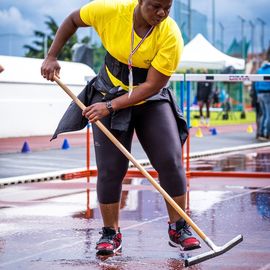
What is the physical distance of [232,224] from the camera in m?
7.22

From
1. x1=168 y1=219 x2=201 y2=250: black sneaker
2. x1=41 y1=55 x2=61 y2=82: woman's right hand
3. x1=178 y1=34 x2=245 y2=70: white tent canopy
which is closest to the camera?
x1=168 y1=219 x2=201 y2=250: black sneaker

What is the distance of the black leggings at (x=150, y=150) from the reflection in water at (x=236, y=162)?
22.8 feet

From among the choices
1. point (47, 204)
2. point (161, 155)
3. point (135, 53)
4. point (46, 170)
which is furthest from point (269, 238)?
point (46, 170)

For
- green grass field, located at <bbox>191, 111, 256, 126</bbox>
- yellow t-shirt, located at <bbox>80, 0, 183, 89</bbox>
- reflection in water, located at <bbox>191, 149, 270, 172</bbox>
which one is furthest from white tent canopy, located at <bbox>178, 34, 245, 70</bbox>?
yellow t-shirt, located at <bbox>80, 0, 183, 89</bbox>

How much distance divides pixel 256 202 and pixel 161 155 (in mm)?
3350

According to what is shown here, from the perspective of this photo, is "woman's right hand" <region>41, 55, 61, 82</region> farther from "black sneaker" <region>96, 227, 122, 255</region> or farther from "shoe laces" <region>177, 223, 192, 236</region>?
"shoe laces" <region>177, 223, 192, 236</region>

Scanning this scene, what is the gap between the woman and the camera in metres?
5.42

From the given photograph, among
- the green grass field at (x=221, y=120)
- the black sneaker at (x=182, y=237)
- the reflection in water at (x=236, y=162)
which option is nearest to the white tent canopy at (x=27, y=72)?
the reflection in water at (x=236, y=162)

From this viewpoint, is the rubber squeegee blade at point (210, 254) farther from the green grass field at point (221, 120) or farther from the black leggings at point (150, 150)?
the green grass field at point (221, 120)

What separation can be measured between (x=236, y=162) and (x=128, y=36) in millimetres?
8906

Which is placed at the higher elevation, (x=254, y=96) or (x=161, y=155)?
(x=161, y=155)

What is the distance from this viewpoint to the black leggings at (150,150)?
565 cm

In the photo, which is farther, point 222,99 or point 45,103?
point 222,99

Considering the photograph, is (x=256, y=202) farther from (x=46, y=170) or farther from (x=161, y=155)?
(x=46, y=170)
